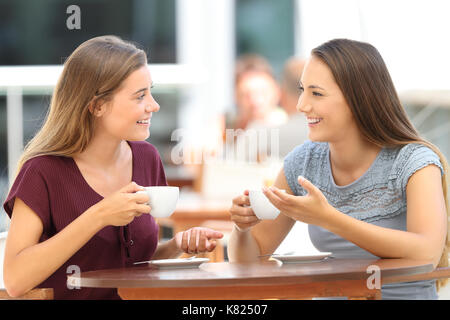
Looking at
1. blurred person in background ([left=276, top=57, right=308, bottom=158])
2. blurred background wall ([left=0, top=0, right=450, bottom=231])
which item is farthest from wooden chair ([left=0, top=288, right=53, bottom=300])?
blurred background wall ([left=0, top=0, right=450, bottom=231])

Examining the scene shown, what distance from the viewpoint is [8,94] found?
451cm

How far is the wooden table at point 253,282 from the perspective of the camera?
1.28 meters

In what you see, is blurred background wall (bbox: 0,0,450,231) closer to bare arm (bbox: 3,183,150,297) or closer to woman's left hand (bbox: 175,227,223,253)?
woman's left hand (bbox: 175,227,223,253)

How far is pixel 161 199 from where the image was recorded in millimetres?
1504

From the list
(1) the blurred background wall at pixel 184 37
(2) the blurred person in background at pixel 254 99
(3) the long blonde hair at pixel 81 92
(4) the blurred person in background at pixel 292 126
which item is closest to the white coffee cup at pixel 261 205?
(3) the long blonde hair at pixel 81 92

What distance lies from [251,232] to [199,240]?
0.83 feet

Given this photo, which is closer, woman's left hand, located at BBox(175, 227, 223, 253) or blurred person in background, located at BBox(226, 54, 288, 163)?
woman's left hand, located at BBox(175, 227, 223, 253)

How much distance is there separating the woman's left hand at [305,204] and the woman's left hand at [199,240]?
25cm

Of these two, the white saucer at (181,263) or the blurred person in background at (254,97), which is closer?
the white saucer at (181,263)

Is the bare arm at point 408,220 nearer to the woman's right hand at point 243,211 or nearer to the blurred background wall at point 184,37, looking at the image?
the woman's right hand at point 243,211

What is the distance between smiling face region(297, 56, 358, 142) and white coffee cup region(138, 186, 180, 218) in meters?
0.47

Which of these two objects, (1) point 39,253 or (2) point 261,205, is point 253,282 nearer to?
(2) point 261,205

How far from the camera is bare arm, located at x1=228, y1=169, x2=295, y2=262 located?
68.7 inches
